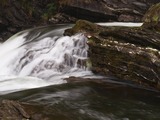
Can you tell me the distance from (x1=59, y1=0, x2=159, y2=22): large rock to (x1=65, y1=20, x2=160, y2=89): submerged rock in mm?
5169

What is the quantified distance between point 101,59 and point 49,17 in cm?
806

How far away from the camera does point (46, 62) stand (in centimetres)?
1033

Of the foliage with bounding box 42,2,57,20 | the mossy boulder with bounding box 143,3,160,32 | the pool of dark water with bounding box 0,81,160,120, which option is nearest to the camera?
the pool of dark water with bounding box 0,81,160,120

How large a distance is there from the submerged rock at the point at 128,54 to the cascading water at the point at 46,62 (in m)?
0.43

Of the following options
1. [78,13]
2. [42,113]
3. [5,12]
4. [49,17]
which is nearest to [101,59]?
[42,113]

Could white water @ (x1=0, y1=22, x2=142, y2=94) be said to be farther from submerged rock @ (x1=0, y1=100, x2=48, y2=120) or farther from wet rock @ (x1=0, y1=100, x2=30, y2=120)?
wet rock @ (x1=0, y1=100, x2=30, y2=120)

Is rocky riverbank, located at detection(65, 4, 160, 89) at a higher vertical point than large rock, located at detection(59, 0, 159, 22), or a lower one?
lower

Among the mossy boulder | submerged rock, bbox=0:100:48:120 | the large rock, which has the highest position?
the large rock

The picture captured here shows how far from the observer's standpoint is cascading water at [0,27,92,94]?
31.1 ft

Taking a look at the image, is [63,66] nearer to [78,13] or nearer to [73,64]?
[73,64]

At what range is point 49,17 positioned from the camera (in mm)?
17266

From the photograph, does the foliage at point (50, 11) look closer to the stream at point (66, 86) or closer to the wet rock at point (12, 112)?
the stream at point (66, 86)

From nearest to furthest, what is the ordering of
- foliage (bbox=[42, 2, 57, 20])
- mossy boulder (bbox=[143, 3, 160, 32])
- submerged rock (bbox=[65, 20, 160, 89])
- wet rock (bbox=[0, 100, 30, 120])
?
wet rock (bbox=[0, 100, 30, 120])
submerged rock (bbox=[65, 20, 160, 89])
mossy boulder (bbox=[143, 3, 160, 32])
foliage (bbox=[42, 2, 57, 20])

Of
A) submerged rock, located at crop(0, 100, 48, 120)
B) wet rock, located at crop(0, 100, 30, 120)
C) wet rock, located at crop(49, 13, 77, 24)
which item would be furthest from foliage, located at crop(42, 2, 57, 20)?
wet rock, located at crop(0, 100, 30, 120)
